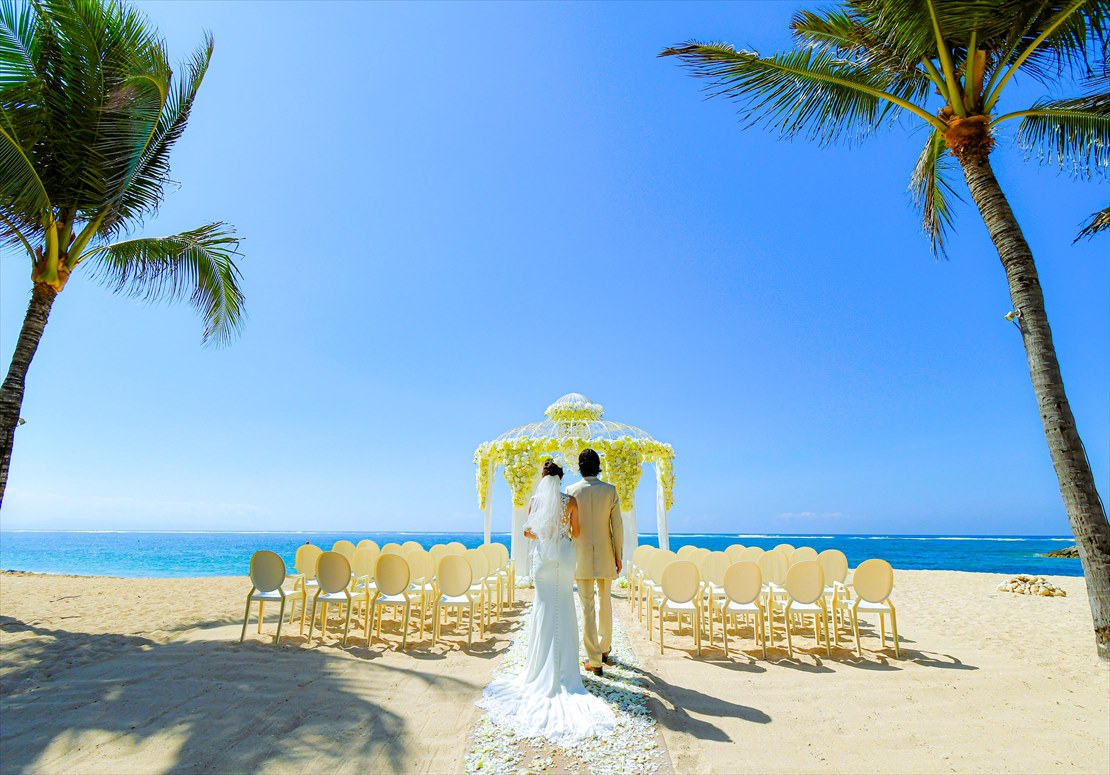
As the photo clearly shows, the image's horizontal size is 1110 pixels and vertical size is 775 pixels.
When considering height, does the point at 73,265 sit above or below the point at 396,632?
above

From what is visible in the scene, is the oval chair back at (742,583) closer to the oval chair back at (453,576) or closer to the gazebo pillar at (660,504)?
the oval chair back at (453,576)

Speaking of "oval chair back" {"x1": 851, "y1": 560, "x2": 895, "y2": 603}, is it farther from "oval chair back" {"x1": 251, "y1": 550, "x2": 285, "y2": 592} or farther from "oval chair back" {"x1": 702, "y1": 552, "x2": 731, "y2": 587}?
"oval chair back" {"x1": 251, "y1": 550, "x2": 285, "y2": 592}

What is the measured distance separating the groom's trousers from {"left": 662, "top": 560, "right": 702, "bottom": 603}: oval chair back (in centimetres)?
103

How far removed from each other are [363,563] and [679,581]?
452cm

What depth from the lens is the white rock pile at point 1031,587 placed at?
11.5m

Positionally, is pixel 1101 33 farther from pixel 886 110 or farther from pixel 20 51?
pixel 20 51

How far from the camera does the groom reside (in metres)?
5.21

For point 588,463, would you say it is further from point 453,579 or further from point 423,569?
point 423,569

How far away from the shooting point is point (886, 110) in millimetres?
7168

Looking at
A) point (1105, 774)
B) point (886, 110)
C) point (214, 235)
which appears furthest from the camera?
point (214, 235)

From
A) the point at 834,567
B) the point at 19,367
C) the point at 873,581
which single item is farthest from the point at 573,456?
the point at 19,367

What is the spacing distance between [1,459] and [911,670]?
10374mm

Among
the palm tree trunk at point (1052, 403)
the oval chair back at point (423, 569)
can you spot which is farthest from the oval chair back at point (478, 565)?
the palm tree trunk at point (1052, 403)

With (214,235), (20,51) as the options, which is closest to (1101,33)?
(214,235)
